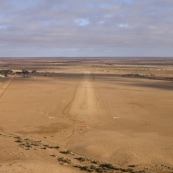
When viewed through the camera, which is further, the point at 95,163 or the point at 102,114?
the point at 102,114

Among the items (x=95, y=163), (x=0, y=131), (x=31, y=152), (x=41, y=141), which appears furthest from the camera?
(x=0, y=131)

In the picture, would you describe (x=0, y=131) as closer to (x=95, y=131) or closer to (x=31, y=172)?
(x=95, y=131)

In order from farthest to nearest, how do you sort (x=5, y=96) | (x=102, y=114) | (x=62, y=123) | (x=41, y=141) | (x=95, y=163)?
(x=5, y=96) < (x=102, y=114) < (x=62, y=123) < (x=41, y=141) < (x=95, y=163)

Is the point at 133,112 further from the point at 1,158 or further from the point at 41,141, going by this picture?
the point at 1,158

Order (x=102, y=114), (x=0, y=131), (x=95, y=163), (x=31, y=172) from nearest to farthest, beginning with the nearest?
(x=31, y=172) → (x=95, y=163) → (x=0, y=131) → (x=102, y=114)

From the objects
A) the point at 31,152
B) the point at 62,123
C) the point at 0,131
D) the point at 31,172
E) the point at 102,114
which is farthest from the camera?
the point at 102,114

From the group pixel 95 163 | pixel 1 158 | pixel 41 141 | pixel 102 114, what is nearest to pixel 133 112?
pixel 102 114

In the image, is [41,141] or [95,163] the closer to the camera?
[95,163]

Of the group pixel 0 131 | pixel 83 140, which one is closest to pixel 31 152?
pixel 83 140
